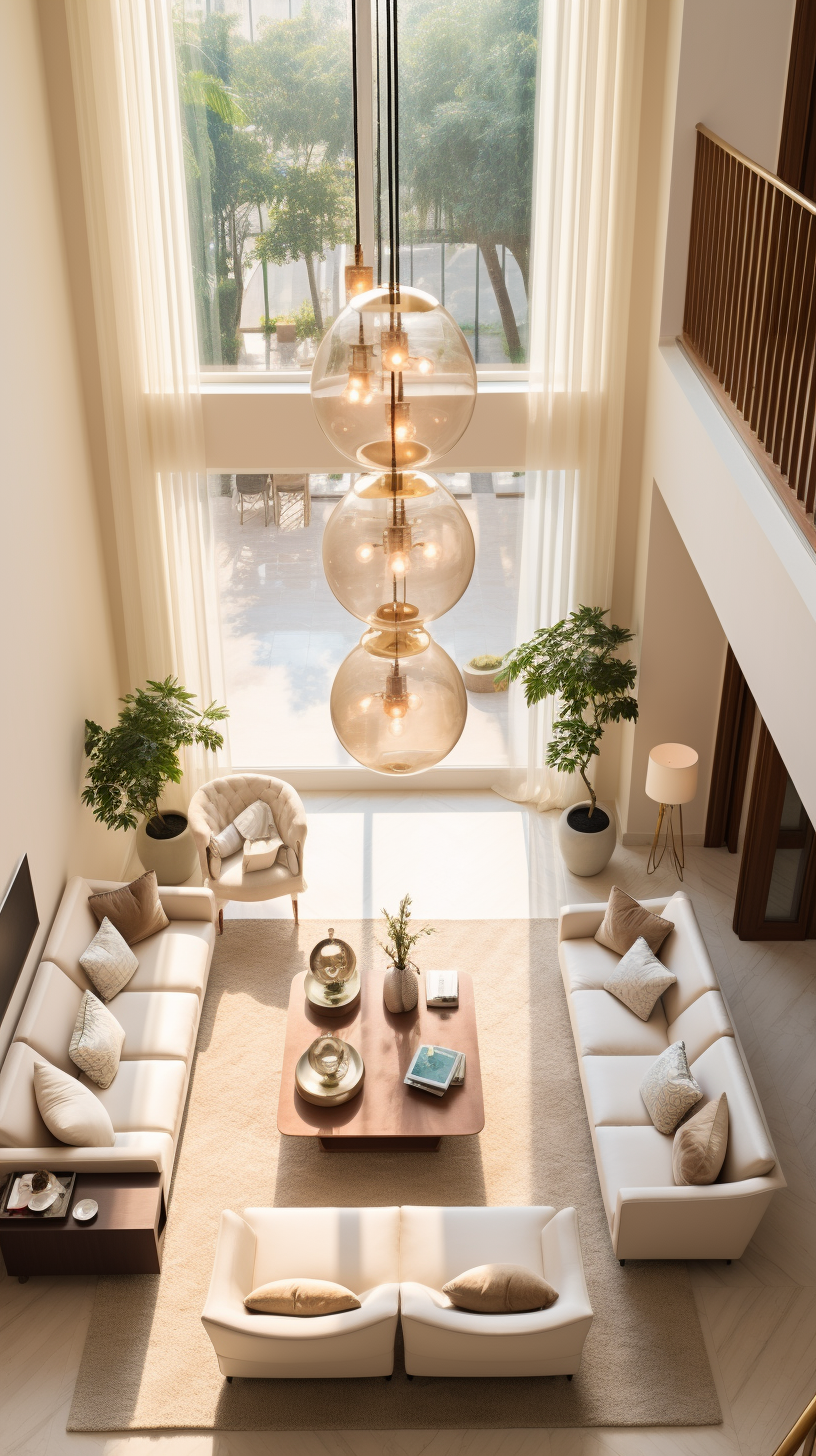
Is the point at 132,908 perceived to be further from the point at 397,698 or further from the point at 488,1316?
the point at 397,698

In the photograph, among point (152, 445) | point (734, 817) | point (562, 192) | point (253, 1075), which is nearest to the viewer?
point (253, 1075)

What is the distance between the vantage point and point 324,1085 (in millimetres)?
6324

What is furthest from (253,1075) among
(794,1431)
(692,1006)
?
(794,1431)

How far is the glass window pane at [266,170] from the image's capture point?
23.8 feet

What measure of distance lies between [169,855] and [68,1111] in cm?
257

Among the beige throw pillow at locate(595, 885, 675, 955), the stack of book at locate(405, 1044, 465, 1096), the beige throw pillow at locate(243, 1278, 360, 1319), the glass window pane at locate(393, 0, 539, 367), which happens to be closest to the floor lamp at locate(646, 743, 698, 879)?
the beige throw pillow at locate(595, 885, 675, 955)

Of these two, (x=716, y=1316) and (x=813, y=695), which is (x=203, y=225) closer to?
(x=813, y=695)

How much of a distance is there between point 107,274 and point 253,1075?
492cm

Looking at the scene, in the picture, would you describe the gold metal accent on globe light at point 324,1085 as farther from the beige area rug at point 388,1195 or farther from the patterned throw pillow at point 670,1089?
the patterned throw pillow at point 670,1089

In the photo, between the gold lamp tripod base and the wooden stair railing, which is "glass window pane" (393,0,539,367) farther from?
the gold lamp tripod base

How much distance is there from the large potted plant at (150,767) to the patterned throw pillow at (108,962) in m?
0.78

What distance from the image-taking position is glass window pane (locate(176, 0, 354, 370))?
23.8ft

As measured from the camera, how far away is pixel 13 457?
21.3 feet

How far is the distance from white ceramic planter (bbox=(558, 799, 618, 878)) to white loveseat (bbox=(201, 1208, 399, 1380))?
328 centimetres
